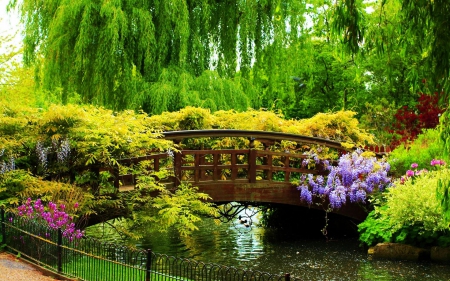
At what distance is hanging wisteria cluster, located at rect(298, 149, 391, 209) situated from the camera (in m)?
13.7

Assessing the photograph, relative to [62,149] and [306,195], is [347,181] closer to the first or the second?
[306,195]

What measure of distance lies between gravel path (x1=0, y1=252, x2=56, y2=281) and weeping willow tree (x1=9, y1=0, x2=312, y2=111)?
9.09 meters

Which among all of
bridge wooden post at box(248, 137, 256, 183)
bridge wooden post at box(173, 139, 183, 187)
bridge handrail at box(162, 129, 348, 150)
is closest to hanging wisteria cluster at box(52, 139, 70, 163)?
bridge handrail at box(162, 129, 348, 150)

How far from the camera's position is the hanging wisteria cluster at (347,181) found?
45.0ft

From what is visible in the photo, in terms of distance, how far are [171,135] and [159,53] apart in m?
6.97

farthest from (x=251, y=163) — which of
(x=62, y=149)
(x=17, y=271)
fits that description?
(x=17, y=271)

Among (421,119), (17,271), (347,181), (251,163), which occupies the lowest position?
(17,271)

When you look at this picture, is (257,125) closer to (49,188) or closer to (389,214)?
(389,214)

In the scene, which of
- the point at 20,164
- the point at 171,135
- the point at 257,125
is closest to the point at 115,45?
the point at 257,125

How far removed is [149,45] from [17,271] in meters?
10.8

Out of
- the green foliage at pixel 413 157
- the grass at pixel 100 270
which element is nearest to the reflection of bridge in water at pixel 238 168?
the green foliage at pixel 413 157

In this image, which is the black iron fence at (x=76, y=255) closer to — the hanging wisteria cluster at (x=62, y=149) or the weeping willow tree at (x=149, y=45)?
the hanging wisteria cluster at (x=62, y=149)

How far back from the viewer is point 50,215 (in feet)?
29.1

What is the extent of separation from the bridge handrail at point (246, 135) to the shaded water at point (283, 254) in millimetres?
2178
